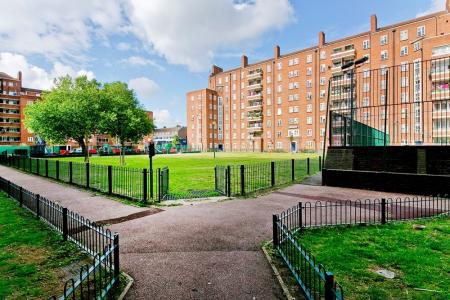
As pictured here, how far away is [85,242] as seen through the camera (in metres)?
6.10

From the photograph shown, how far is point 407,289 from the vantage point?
3.90m

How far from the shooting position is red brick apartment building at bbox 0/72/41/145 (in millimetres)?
83375

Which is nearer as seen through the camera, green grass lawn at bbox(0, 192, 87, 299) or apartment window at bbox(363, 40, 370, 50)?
green grass lawn at bbox(0, 192, 87, 299)

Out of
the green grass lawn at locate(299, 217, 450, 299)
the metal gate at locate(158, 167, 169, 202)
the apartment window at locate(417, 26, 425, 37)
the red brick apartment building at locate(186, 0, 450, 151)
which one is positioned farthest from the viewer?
the apartment window at locate(417, 26, 425, 37)

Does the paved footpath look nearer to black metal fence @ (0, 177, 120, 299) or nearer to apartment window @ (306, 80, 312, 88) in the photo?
black metal fence @ (0, 177, 120, 299)

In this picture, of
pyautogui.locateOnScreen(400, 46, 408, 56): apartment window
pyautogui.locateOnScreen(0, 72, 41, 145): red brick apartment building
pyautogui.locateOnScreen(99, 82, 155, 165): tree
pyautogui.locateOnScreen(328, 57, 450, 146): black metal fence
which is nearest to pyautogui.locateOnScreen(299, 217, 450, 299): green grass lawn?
pyautogui.locateOnScreen(328, 57, 450, 146): black metal fence

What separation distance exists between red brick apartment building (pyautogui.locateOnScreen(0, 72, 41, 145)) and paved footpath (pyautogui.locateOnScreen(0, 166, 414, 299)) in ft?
318

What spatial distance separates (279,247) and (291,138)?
67.8 meters

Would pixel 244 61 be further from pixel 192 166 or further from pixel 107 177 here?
pixel 107 177

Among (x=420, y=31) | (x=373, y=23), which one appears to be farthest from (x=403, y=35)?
(x=373, y=23)

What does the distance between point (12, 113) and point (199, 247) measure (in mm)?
107160

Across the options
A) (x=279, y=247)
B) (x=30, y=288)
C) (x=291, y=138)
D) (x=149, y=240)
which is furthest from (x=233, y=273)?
(x=291, y=138)

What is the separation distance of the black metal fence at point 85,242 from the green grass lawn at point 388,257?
3614 mm

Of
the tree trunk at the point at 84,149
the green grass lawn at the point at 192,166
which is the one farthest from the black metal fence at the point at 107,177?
the tree trunk at the point at 84,149
